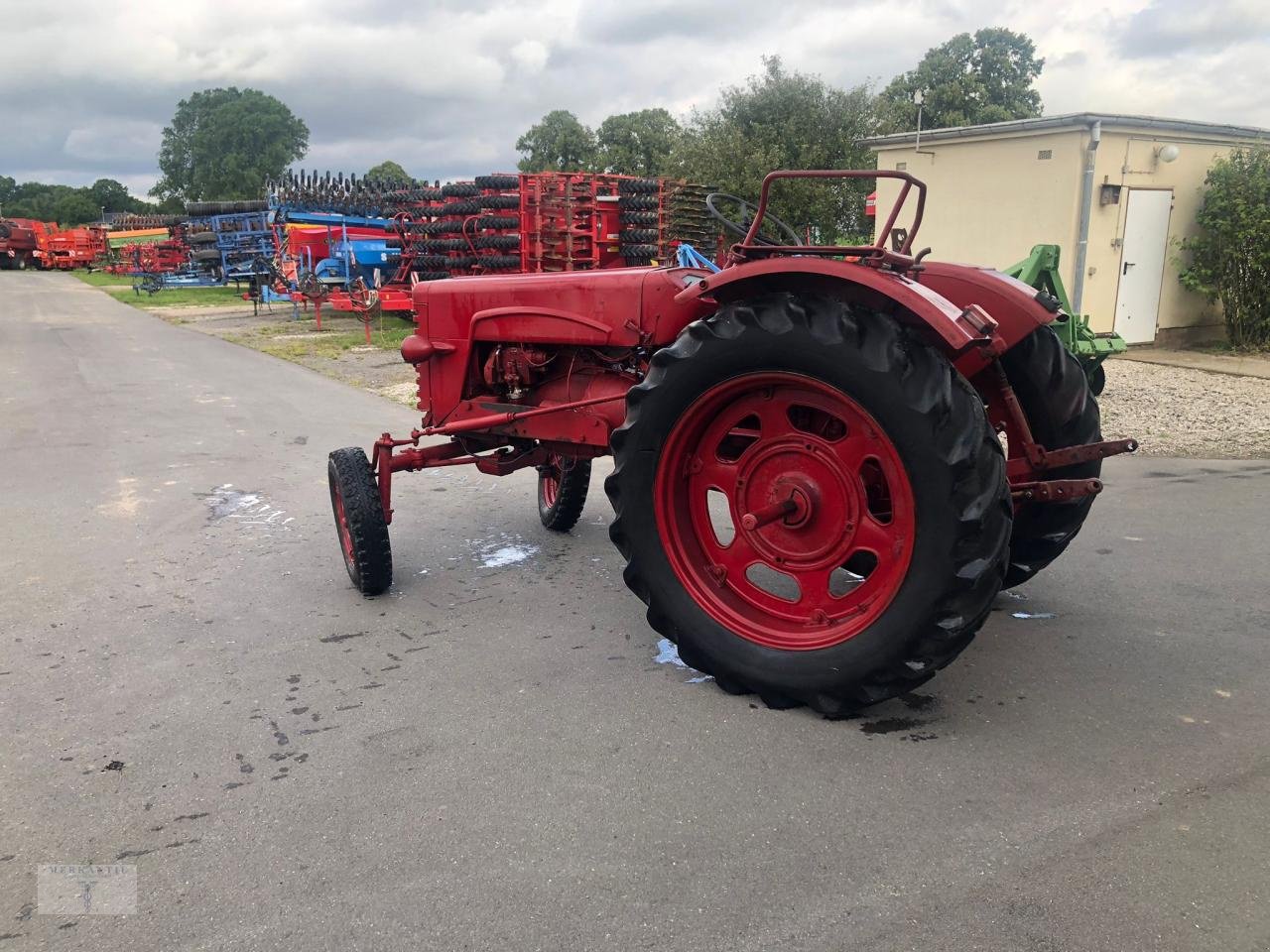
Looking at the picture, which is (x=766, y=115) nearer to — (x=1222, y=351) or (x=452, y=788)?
(x=1222, y=351)

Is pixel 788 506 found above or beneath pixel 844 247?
beneath

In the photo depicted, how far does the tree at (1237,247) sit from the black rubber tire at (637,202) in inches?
323

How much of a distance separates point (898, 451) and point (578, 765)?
4.62 feet

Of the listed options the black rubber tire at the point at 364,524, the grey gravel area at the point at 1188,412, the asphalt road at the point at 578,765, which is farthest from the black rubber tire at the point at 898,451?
the grey gravel area at the point at 1188,412

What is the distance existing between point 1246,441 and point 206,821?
7.98 metres

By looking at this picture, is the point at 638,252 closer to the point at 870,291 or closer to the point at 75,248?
the point at 870,291

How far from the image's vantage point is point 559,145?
54594 mm

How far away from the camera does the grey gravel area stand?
740 cm

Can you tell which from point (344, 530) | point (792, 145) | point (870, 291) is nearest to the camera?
point (870, 291)

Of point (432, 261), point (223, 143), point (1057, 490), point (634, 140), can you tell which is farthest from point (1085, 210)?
point (223, 143)

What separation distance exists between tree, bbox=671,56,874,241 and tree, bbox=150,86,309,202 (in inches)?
Answer: 2726

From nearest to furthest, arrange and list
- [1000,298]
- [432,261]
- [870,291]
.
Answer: [870,291]
[1000,298]
[432,261]

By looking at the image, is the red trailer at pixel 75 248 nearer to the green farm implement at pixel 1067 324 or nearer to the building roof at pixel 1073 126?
the building roof at pixel 1073 126

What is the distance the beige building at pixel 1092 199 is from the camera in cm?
1197
